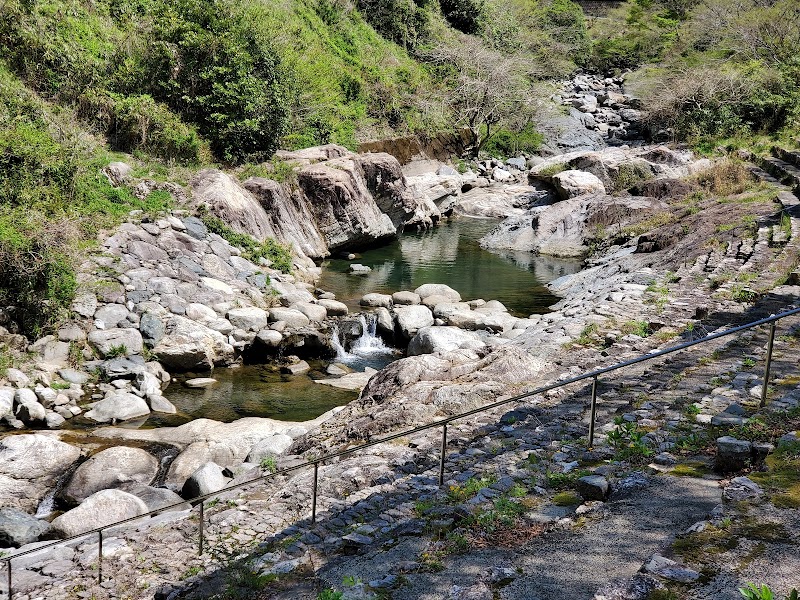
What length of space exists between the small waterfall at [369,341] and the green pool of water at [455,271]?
6.91 feet

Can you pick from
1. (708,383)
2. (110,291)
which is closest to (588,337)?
(708,383)

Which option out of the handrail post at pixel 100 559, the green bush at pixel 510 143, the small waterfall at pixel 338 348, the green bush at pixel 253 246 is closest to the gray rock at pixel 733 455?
the handrail post at pixel 100 559

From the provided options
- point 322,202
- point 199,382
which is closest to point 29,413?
point 199,382

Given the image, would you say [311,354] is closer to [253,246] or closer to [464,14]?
[253,246]

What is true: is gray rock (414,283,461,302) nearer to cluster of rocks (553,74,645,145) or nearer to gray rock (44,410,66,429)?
gray rock (44,410,66,429)

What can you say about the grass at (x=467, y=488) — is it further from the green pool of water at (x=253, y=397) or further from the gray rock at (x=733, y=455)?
the green pool of water at (x=253, y=397)

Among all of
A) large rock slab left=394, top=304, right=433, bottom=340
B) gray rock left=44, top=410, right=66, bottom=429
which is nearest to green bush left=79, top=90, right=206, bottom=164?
large rock slab left=394, top=304, right=433, bottom=340

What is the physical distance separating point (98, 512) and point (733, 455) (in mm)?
7180

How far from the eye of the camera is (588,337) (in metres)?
12.3

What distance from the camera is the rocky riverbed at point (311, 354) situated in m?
6.78

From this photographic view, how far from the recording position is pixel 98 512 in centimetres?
824

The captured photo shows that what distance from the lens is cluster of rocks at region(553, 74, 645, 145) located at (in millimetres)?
48116

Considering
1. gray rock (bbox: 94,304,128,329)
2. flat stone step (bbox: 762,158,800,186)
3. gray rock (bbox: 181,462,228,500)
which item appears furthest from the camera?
flat stone step (bbox: 762,158,800,186)

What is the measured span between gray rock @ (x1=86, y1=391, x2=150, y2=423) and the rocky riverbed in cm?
3
